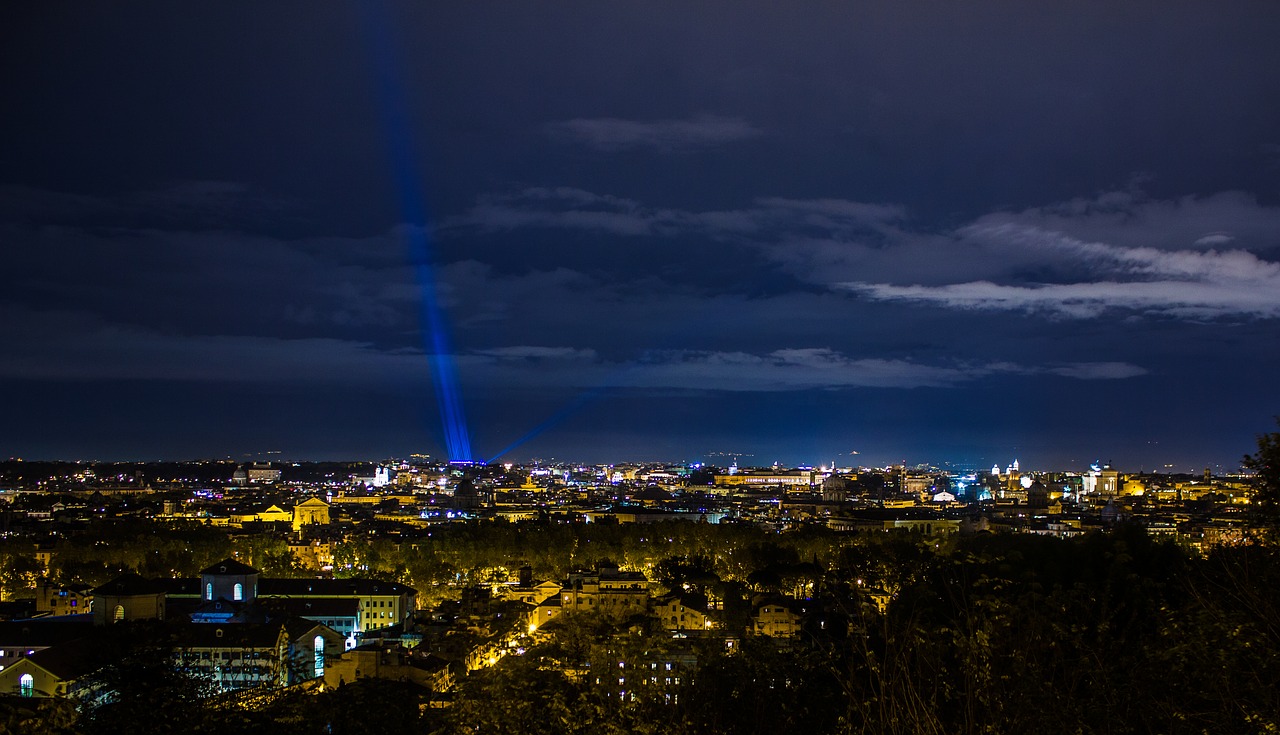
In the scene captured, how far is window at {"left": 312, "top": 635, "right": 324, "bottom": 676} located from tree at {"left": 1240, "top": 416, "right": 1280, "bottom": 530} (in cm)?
1550

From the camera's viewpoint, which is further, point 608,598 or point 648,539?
point 648,539

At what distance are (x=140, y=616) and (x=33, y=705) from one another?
11.1 meters

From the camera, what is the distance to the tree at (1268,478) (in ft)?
22.5

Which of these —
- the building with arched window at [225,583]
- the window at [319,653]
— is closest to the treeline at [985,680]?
the window at [319,653]

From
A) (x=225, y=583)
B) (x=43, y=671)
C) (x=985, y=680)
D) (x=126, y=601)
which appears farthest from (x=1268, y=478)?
(x=225, y=583)

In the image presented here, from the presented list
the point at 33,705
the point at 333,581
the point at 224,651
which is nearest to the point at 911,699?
the point at 33,705

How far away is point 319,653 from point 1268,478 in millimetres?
A: 16785

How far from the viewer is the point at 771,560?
36281 millimetres

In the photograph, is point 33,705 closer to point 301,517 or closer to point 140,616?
point 140,616

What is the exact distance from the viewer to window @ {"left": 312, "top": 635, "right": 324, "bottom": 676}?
1869cm

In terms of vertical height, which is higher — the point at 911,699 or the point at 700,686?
the point at 911,699

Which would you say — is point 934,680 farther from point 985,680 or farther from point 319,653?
point 319,653

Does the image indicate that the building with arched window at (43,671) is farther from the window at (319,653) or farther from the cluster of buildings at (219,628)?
the window at (319,653)

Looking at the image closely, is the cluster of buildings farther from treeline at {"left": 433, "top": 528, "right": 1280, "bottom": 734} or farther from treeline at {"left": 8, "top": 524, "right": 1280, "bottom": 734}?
treeline at {"left": 433, "top": 528, "right": 1280, "bottom": 734}
